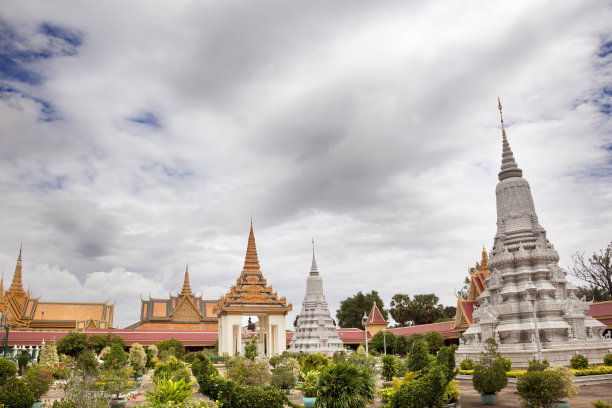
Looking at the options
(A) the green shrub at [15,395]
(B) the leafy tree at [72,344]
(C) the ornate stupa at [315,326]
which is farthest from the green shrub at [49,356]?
(C) the ornate stupa at [315,326]

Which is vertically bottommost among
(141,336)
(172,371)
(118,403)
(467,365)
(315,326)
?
(467,365)

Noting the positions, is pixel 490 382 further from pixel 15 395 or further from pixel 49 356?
pixel 49 356

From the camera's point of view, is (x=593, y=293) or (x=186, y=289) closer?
(x=593, y=293)

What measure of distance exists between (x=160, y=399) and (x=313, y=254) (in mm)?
39663

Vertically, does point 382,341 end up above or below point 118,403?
below

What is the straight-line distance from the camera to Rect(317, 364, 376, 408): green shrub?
11.1 meters

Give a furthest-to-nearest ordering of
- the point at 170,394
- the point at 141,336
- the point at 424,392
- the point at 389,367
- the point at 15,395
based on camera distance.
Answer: the point at 141,336
the point at 389,367
the point at 15,395
the point at 424,392
the point at 170,394

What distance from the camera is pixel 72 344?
120 ft

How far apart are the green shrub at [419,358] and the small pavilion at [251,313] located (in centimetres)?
2427

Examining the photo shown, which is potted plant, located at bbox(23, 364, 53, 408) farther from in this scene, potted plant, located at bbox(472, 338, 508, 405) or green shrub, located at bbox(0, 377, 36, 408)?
potted plant, located at bbox(472, 338, 508, 405)

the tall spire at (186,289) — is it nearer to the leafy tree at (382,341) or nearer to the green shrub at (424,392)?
the leafy tree at (382,341)

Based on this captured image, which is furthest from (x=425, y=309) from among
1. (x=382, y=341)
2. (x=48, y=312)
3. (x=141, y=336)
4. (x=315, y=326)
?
(x=48, y=312)

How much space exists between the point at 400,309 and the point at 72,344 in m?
40.6

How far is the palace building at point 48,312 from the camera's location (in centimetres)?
4844
